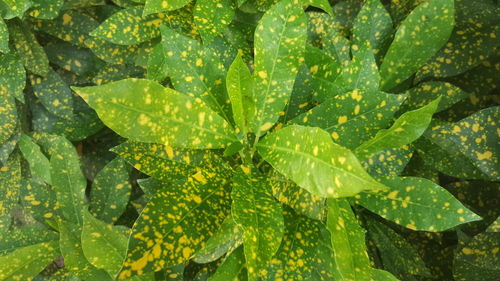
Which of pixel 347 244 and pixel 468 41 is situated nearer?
pixel 347 244

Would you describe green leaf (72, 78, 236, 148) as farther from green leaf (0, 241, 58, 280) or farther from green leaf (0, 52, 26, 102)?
green leaf (0, 52, 26, 102)

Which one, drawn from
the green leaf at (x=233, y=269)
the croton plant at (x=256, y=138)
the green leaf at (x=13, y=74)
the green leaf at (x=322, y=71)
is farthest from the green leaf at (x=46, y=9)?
the green leaf at (x=233, y=269)

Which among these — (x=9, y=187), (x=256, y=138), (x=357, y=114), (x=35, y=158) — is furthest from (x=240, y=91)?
(x=9, y=187)

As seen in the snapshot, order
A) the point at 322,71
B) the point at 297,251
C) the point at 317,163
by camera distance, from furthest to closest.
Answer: the point at 322,71 → the point at 297,251 → the point at 317,163

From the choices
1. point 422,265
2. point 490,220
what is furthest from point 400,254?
point 490,220

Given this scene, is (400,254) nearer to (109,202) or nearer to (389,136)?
(389,136)

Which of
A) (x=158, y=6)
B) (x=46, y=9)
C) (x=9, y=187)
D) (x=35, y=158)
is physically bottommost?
(x=9, y=187)

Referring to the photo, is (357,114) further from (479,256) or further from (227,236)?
(479,256)
